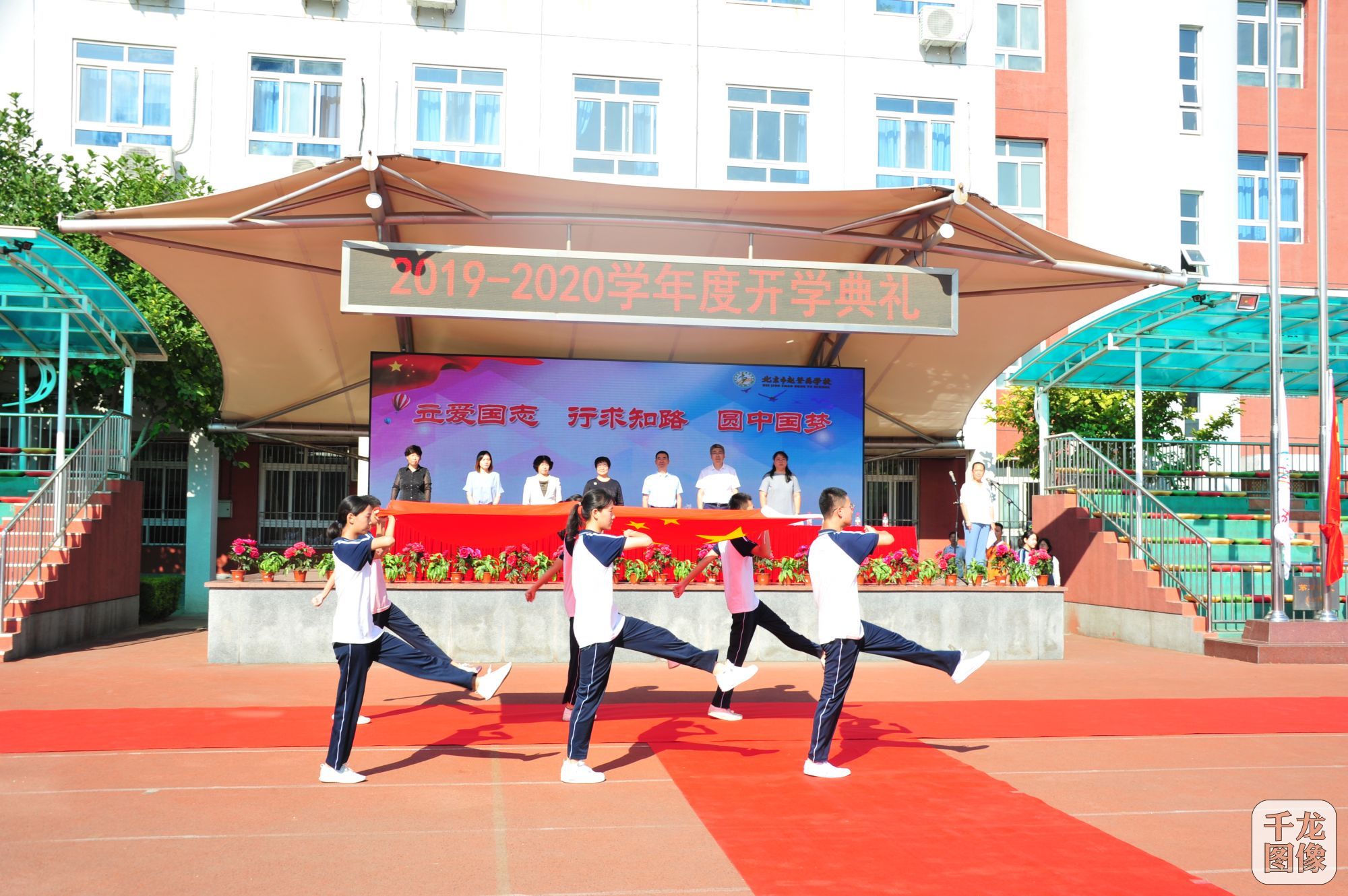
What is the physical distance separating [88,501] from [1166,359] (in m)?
17.0

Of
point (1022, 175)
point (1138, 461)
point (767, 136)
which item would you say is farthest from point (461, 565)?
point (1022, 175)

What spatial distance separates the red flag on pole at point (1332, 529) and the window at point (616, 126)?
12663 mm

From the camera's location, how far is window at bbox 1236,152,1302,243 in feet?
85.8

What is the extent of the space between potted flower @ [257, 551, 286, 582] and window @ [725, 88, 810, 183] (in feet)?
41.2

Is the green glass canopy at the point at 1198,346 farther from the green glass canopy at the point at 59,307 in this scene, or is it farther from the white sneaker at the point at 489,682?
the green glass canopy at the point at 59,307

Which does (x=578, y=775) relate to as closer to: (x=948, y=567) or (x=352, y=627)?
(x=352, y=627)

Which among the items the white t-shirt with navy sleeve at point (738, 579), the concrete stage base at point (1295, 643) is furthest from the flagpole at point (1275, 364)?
the white t-shirt with navy sleeve at point (738, 579)

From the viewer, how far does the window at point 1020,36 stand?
25266mm

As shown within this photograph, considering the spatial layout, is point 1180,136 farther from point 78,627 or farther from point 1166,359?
point 78,627

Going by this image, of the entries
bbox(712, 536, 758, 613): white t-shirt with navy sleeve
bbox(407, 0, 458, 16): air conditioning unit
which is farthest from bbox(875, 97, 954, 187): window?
bbox(712, 536, 758, 613): white t-shirt with navy sleeve

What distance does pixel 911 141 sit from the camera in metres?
22.4

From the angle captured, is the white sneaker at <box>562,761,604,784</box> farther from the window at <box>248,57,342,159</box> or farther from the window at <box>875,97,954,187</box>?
the window at <box>875,97,954,187</box>

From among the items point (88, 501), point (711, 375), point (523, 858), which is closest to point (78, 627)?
point (88, 501)

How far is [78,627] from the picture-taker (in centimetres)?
1446
